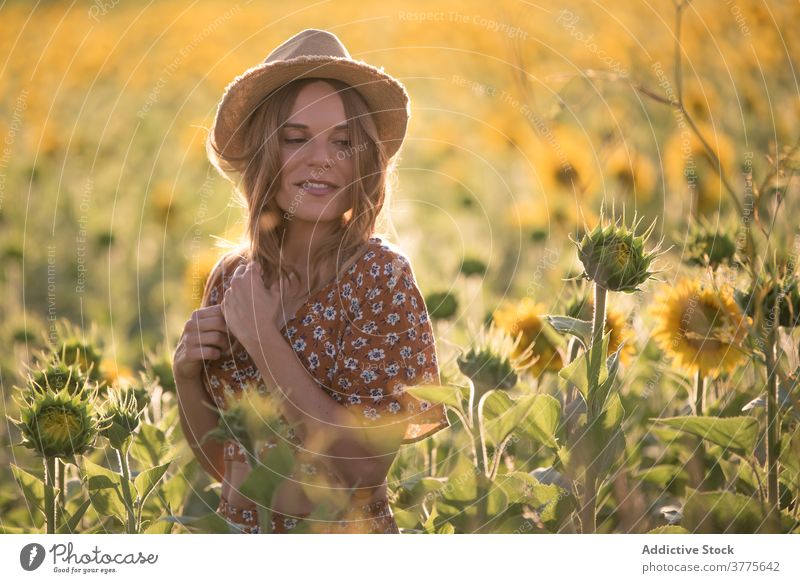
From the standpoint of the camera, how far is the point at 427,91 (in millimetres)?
3912

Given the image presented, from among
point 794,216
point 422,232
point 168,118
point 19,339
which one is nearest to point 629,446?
point 794,216

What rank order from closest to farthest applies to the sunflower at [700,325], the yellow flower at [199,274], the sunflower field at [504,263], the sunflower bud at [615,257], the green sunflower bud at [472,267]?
the sunflower bud at [615,257], the sunflower field at [504,263], the sunflower at [700,325], the yellow flower at [199,274], the green sunflower bud at [472,267]

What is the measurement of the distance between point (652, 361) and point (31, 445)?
1.00m

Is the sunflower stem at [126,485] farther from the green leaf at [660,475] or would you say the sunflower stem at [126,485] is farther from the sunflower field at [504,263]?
the green leaf at [660,475]

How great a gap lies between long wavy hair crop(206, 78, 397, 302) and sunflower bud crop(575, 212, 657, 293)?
1.08 ft

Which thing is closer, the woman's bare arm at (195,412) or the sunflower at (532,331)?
the woman's bare arm at (195,412)

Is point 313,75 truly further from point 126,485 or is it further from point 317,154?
point 126,485

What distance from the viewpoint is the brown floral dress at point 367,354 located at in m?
1.16

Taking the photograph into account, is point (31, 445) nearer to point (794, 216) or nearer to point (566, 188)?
point (794, 216)

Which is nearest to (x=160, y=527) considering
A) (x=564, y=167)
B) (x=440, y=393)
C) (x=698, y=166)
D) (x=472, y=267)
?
(x=440, y=393)

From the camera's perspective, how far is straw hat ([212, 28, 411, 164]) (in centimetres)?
114

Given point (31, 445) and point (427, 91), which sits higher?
point (427, 91)

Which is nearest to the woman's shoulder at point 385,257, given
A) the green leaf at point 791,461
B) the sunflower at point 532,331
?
the sunflower at point 532,331

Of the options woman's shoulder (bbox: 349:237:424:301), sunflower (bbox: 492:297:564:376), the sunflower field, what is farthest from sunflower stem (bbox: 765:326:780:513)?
woman's shoulder (bbox: 349:237:424:301)
